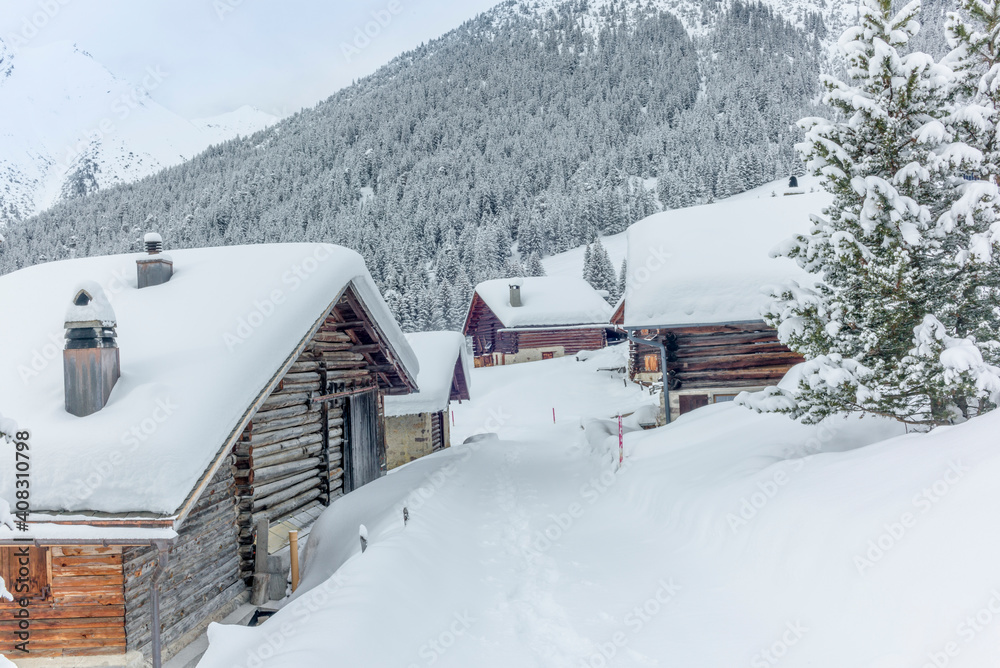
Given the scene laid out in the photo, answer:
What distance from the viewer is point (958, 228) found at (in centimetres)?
691

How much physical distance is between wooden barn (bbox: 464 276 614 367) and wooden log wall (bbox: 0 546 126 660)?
3764 centimetres

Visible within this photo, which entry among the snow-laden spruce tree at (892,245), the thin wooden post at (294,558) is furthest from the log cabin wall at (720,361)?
the thin wooden post at (294,558)

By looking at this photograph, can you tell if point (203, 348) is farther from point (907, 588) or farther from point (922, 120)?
point (922, 120)

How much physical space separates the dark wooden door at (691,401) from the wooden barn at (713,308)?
3 cm

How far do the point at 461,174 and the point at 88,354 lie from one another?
117 meters

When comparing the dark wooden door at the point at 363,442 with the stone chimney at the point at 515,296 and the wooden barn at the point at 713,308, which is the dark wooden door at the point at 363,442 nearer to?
the wooden barn at the point at 713,308

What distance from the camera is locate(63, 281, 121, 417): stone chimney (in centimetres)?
660

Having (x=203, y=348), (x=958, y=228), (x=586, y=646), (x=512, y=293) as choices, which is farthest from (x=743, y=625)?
(x=512, y=293)

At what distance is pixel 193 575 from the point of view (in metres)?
7.65

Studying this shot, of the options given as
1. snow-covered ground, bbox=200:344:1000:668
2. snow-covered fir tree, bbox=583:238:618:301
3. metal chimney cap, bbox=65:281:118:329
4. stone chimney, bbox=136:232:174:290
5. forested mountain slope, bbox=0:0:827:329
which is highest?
forested mountain slope, bbox=0:0:827:329

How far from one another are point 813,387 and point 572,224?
79.8 meters

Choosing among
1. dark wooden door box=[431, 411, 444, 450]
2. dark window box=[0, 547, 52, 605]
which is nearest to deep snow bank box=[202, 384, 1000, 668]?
dark window box=[0, 547, 52, 605]

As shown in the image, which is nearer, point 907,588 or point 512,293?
point 907,588

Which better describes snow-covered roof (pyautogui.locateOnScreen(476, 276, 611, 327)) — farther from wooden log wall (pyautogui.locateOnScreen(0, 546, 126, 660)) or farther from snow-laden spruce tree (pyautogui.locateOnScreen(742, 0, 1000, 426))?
wooden log wall (pyautogui.locateOnScreen(0, 546, 126, 660))
